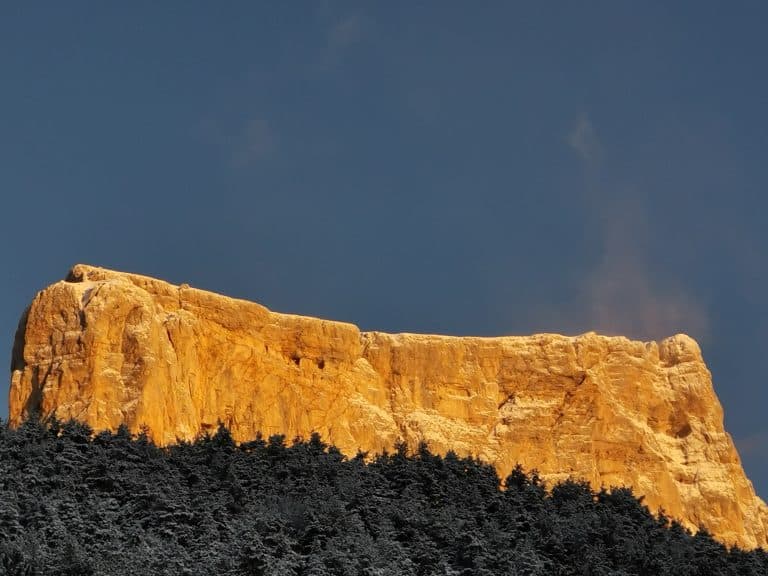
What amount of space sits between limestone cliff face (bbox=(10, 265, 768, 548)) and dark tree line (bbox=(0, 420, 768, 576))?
40.1 feet

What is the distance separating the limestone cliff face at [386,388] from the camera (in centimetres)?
5666

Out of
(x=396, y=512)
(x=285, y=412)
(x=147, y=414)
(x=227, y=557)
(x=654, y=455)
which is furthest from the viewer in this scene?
(x=654, y=455)

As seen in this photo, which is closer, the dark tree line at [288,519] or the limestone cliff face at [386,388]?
the dark tree line at [288,519]

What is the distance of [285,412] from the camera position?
6138 centimetres

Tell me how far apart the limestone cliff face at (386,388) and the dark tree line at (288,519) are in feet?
40.1

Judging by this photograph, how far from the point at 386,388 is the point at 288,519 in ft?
100.0

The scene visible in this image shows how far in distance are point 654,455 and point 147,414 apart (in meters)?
22.5

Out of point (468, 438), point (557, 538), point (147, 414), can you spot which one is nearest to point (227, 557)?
point (557, 538)

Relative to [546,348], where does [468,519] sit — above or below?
below

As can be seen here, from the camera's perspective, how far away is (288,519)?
116 feet

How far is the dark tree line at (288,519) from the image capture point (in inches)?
1235

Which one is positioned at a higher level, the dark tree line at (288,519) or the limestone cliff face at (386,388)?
the limestone cliff face at (386,388)

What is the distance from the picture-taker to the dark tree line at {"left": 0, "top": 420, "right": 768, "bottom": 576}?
3136 centimetres

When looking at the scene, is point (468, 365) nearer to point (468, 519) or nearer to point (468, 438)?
point (468, 438)
